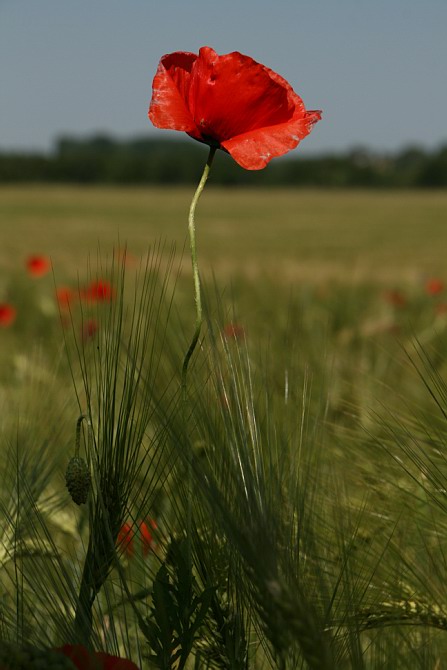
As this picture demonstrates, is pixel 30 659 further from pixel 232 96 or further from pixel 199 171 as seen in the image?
A: pixel 199 171

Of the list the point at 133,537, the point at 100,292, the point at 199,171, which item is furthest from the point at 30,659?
the point at 199,171

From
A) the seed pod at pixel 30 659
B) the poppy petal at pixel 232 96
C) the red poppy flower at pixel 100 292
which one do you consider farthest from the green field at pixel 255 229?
the seed pod at pixel 30 659

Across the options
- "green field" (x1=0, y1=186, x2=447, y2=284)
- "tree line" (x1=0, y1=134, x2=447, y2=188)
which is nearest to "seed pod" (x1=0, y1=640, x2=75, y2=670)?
"green field" (x1=0, y1=186, x2=447, y2=284)

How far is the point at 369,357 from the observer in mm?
2281

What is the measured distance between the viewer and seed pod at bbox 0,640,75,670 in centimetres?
42

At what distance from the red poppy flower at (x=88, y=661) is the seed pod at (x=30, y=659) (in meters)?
0.03

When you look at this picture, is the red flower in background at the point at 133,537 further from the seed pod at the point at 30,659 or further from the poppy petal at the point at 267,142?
the poppy petal at the point at 267,142

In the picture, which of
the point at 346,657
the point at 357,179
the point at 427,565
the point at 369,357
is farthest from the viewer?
the point at 357,179

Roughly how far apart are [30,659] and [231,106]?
0.36 metres

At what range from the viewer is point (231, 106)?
618 mm

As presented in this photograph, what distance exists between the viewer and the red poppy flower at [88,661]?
47 centimetres

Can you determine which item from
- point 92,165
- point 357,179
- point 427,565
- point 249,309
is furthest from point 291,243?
point 357,179

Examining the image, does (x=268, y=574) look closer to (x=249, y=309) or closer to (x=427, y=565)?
(x=427, y=565)

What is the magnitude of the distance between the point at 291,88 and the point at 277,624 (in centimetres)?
35
